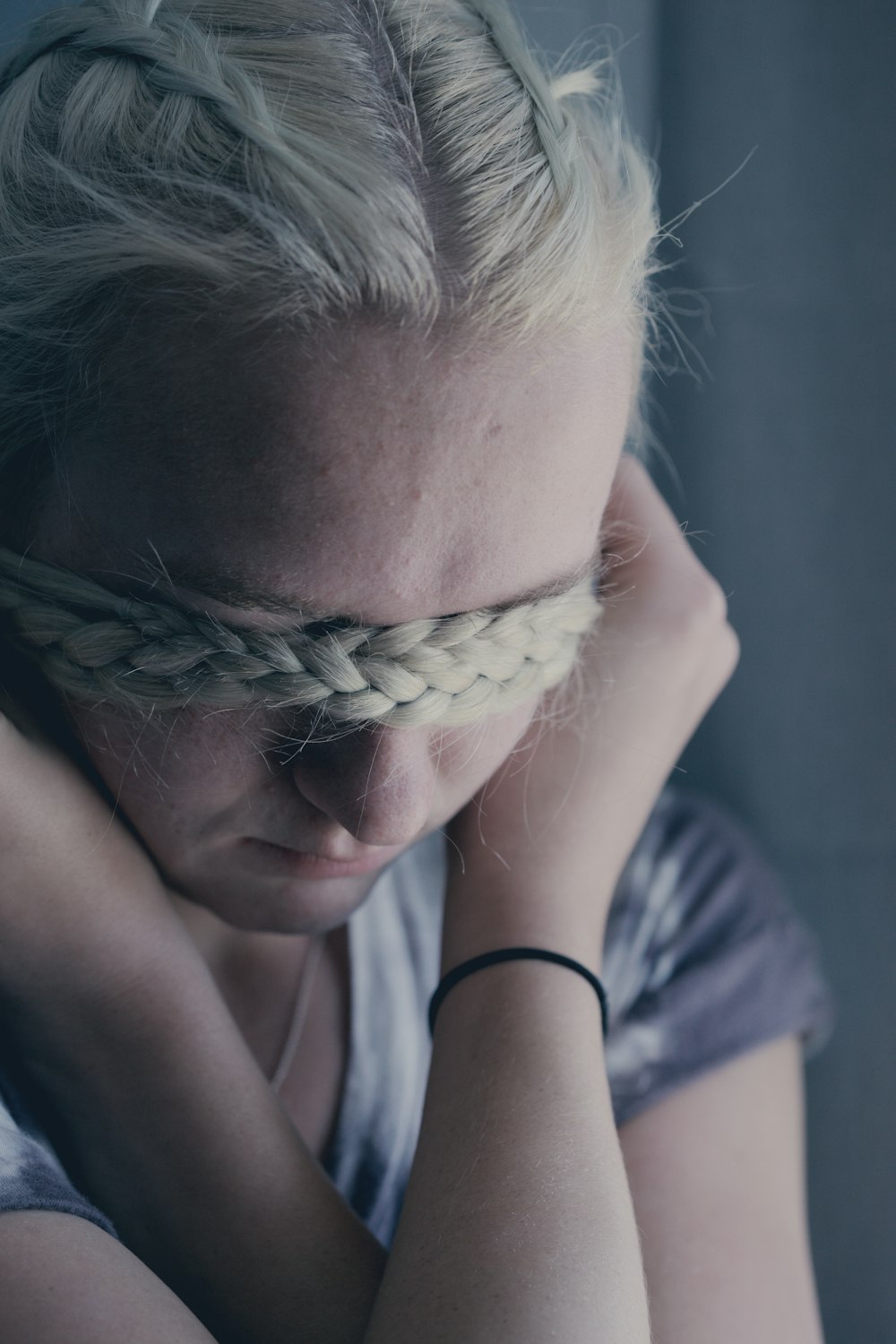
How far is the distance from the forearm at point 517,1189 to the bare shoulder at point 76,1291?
125 millimetres

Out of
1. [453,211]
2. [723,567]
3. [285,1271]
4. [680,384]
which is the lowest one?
[285,1271]

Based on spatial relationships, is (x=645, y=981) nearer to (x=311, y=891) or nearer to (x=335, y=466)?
(x=311, y=891)

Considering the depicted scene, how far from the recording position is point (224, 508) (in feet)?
1.98

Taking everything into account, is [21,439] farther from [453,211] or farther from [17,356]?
[453,211]

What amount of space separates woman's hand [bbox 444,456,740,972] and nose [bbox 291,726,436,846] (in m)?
0.19

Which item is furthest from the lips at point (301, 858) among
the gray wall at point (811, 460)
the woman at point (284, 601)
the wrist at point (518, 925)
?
the gray wall at point (811, 460)

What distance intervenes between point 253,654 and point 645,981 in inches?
25.6

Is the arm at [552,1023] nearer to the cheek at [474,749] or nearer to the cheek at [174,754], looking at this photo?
the cheek at [474,749]

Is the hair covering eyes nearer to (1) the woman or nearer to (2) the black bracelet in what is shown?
(1) the woman

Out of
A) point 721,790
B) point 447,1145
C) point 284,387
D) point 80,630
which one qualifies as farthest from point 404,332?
point 721,790

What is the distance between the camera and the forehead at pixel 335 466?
0.59 metres

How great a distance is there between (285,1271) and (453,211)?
2.16 feet

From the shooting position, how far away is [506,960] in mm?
797

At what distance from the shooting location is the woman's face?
1.94ft
